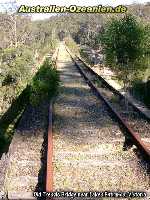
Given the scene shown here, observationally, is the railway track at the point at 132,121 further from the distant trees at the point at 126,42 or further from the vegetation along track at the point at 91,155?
the distant trees at the point at 126,42

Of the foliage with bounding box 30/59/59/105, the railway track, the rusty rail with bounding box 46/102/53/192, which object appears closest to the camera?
the rusty rail with bounding box 46/102/53/192

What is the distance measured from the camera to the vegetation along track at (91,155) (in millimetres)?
8078

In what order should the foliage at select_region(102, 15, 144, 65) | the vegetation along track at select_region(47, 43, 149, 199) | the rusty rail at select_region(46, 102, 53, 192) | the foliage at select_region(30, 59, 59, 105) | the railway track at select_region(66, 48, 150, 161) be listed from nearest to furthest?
the rusty rail at select_region(46, 102, 53, 192) < the vegetation along track at select_region(47, 43, 149, 199) < the railway track at select_region(66, 48, 150, 161) < the foliage at select_region(102, 15, 144, 65) < the foliage at select_region(30, 59, 59, 105)

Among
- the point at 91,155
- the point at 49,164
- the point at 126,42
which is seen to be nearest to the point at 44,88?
the point at 126,42

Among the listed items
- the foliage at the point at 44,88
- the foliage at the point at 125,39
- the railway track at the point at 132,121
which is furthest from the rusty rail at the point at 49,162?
the foliage at the point at 125,39

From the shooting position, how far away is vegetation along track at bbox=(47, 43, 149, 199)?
808cm

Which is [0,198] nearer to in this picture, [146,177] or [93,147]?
[146,177]

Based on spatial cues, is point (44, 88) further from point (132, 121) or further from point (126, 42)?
point (132, 121)

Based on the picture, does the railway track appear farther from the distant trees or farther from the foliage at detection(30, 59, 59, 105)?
the foliage at detection(30, 59, 59, 105)

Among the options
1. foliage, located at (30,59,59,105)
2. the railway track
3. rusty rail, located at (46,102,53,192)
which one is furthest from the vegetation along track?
foliage, located at (30,59,59,105)

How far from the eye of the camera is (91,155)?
389 inches

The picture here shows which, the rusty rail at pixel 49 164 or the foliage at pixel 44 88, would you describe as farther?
the foliage at pixel 44 88

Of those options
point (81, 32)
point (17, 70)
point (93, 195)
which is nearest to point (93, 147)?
point (93, 195)

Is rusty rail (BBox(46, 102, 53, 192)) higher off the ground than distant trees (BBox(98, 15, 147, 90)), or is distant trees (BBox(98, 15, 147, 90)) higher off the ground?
distant trees (BBox(98, 15, 147, 90))
